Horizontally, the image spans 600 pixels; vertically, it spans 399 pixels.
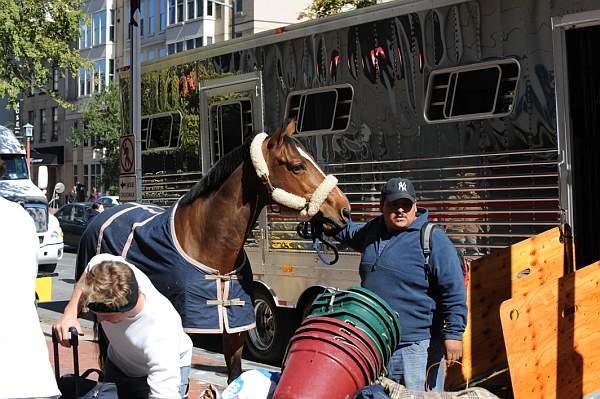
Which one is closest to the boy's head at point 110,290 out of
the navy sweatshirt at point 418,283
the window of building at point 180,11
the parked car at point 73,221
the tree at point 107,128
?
the navy sweatshirt at point 418,283

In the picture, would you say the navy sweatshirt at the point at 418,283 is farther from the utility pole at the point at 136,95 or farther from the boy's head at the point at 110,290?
the utility pole at the point at 136,95

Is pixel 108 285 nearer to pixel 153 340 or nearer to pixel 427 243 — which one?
pixel 153 340

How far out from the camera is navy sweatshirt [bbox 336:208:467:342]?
16.6ft

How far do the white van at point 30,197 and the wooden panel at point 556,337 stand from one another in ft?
42.1

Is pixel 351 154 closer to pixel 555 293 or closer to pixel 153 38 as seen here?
pixel 555 293

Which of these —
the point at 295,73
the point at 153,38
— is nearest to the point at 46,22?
the point at 295,73

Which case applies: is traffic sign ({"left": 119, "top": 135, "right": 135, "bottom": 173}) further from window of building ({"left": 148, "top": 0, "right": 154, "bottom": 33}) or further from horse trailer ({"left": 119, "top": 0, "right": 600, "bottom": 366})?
window of building ({"left": 148, "top": 0, "right": 154, "bottom": 33})

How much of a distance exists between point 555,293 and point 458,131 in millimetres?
2543

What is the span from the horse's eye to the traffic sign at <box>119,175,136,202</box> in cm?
581

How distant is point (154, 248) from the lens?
5.64 meters

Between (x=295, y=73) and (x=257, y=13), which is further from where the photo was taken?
(x=257, y=13)

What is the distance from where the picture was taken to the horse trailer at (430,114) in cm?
723

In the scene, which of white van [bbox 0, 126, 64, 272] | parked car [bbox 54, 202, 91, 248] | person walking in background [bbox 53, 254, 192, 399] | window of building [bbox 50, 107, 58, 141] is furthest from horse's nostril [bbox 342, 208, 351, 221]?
window of building [bbox 50, 107, 58, 141]

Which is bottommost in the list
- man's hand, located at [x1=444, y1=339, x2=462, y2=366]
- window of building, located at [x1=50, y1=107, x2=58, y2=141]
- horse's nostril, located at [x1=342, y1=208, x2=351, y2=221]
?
man's hand, located at [x1=444, y1=339, x2=462, y2=366]
